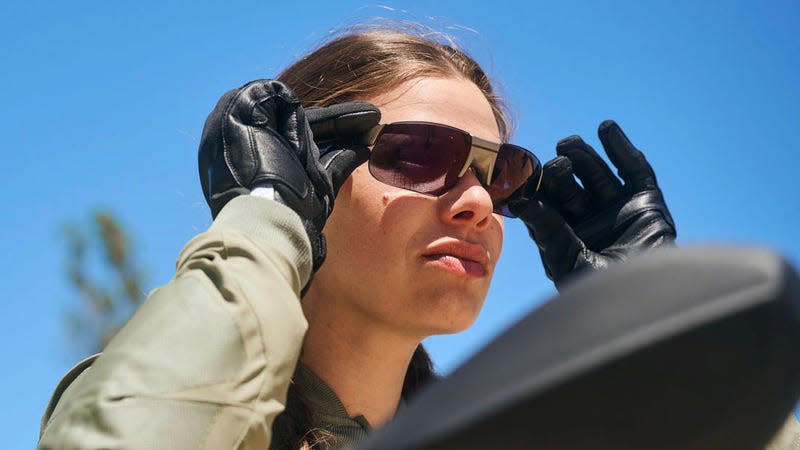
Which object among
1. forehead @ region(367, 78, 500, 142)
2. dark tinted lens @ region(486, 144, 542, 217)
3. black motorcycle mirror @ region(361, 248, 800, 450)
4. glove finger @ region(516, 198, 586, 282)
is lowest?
glove finger @ region(516, 198, 586, 282)

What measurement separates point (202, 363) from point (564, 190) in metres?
1.71

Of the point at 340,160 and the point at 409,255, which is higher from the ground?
the point at 340,160

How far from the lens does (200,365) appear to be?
1.26m

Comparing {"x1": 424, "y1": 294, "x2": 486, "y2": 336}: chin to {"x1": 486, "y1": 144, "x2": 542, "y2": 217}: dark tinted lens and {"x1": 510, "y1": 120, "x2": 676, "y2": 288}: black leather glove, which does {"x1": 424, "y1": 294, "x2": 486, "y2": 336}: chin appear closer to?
{"x1": 486, "y1": 144, "x2": 542, "y2": 217}: dark tinted lens

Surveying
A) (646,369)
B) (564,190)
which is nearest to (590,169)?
(564,190)

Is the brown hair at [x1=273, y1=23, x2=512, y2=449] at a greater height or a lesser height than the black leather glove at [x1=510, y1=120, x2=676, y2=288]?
greater

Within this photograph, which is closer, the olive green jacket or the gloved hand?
the olive green jacket

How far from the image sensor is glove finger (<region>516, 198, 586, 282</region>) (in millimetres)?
2652

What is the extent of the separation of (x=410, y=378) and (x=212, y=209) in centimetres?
85

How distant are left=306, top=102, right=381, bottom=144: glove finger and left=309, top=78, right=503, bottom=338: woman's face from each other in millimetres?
101

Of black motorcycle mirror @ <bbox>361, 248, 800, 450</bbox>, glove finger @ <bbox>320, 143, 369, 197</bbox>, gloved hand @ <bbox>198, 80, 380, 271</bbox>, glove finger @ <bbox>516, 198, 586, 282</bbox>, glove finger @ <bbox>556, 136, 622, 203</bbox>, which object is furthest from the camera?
glove finger @ <bbox>556, 136, 622, 203</bbox>

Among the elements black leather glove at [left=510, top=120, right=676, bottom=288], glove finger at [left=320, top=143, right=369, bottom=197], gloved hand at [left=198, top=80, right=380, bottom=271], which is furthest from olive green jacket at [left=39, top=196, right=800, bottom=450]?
black leather glove at [left=510, top=120, right=676, bottom=288]

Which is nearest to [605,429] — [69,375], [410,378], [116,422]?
[116,422]

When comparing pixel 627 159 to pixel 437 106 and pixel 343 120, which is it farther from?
pixel 343 120
